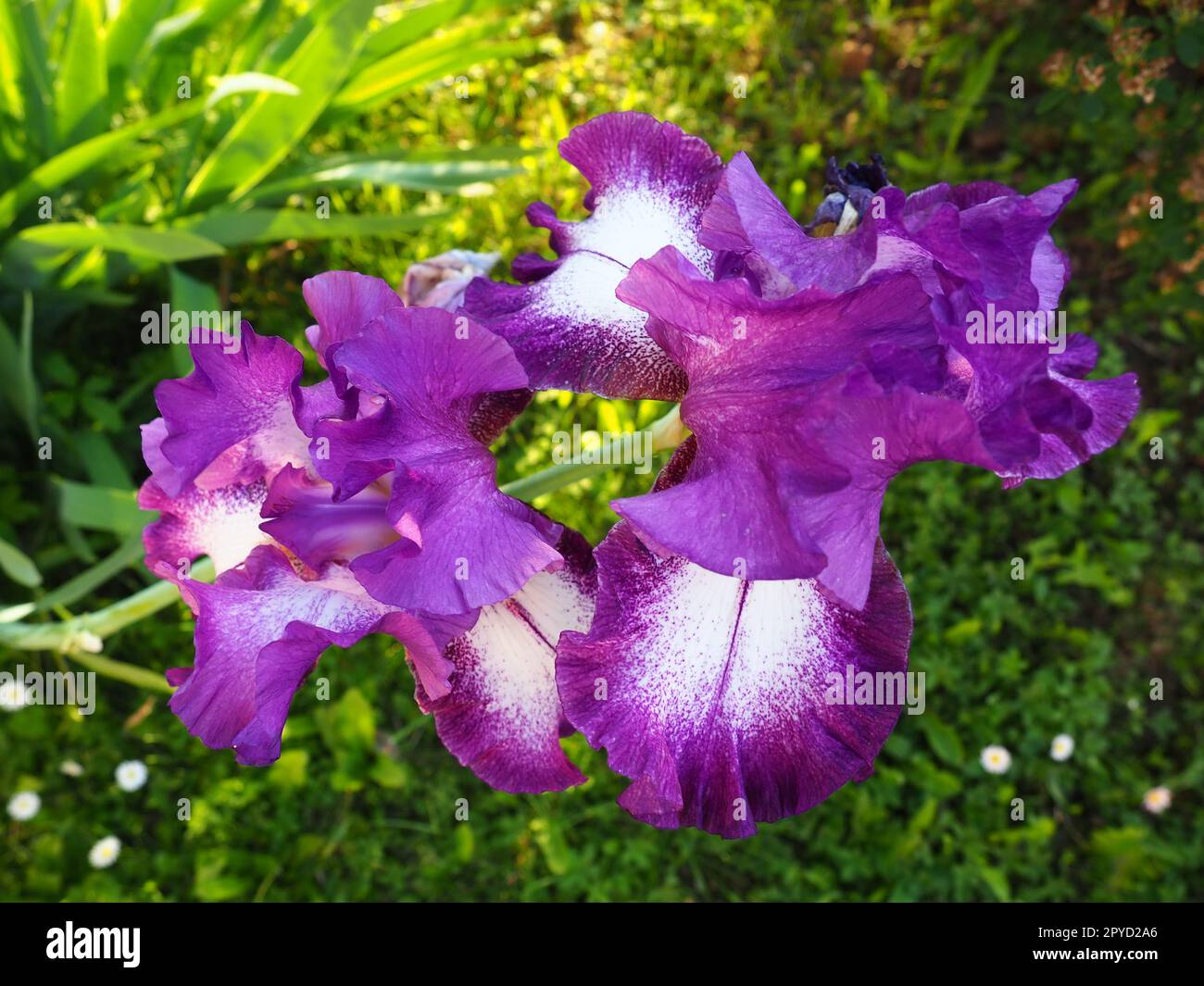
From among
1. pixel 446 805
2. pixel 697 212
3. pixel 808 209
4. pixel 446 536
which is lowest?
pixel 446 805

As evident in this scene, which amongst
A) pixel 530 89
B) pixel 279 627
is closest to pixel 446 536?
pixel 279 627

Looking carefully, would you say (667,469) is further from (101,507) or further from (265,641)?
(101,507)

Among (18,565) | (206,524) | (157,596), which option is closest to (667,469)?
(206,524)

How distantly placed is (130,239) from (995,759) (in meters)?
2.86

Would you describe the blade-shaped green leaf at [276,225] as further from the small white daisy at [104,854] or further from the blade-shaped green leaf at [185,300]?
the small white daisy at [104,854]

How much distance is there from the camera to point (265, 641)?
1203 millimetres

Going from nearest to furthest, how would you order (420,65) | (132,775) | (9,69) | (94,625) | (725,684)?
1. (725,684)
2. (94,625)
3. (9,69)
4. (420,65)
5. (132,775)

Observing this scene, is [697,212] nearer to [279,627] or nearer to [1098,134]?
[279,627]

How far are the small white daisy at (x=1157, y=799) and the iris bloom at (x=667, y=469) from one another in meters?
2.35

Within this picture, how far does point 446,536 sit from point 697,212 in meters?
0.61

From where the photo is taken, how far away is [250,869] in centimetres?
282

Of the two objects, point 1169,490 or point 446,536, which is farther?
point 1169,490

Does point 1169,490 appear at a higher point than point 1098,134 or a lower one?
lower

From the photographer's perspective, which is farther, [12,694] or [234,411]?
[12,694]
